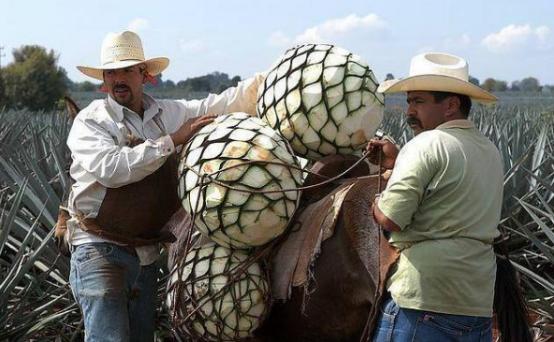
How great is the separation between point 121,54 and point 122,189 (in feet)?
1.84

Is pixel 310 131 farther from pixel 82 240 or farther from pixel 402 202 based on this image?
pixel 82 240

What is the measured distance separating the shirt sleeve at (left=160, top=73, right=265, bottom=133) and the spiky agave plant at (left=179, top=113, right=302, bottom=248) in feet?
1.63

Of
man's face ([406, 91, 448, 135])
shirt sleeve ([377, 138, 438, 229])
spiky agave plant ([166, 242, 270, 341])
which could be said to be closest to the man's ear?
man's face ([406, 91, 448, 135])

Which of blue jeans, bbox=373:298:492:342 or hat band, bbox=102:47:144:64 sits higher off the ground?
hat band, bbox=102:47:144:64

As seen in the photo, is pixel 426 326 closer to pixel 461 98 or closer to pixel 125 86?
pixel 461 98

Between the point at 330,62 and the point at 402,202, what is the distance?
63 cm

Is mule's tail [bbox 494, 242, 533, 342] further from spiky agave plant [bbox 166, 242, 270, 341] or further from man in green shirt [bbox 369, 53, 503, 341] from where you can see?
spiky agave plant [bbox 166, 242, 270, 341]

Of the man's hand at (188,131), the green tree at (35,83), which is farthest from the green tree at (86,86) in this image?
the man's hand at (188,131)

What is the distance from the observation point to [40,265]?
13.9ft

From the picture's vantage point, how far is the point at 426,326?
2117mm

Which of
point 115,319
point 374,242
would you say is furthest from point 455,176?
point 115,319

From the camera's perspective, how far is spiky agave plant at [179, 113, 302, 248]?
7.52 feet

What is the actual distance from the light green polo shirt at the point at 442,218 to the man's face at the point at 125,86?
1197 millimetres

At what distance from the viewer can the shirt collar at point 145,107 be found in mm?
2832
